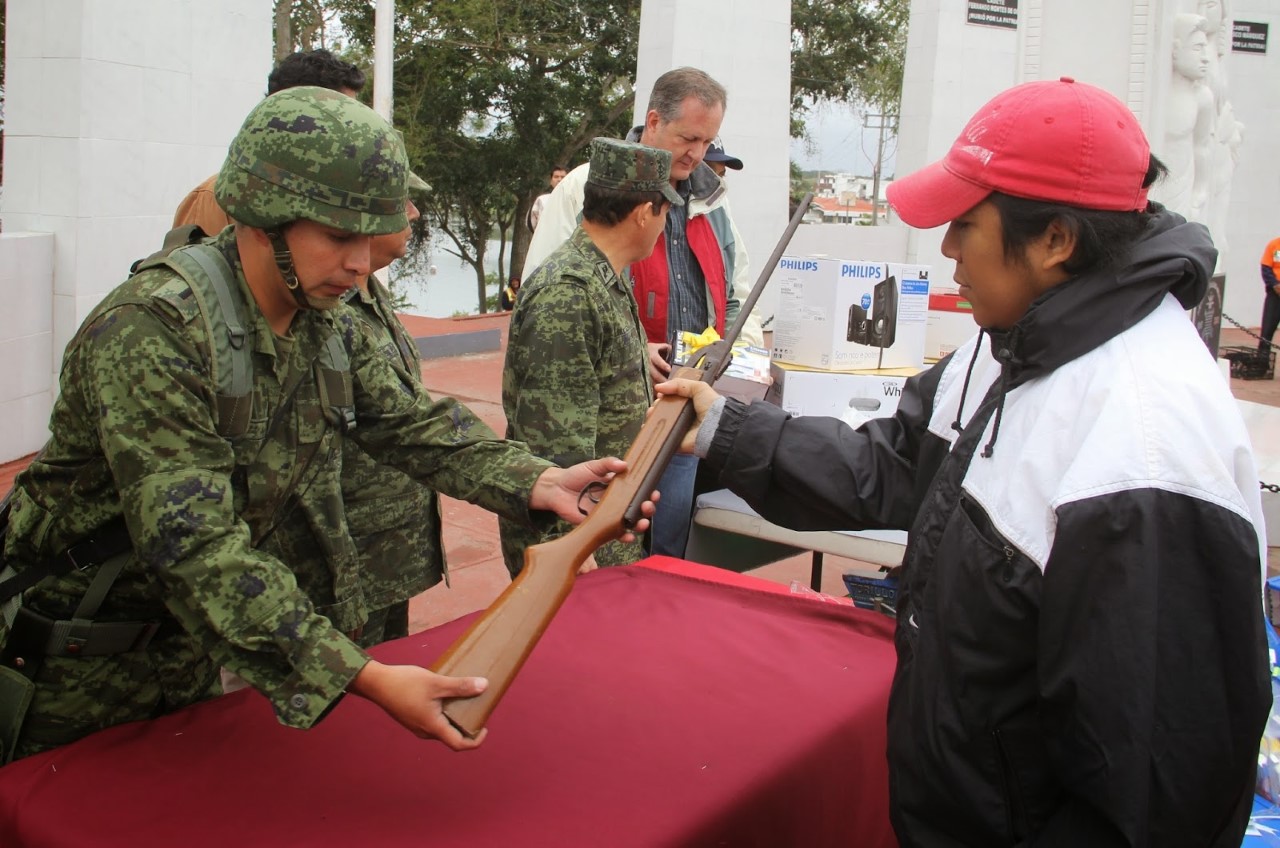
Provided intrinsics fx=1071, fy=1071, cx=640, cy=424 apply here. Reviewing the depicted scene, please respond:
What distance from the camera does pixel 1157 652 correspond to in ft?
4.10

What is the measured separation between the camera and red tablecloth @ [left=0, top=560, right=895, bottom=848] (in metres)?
1.56

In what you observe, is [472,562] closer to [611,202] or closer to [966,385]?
[611,202]

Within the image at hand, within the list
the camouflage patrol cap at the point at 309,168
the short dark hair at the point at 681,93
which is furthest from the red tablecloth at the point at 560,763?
the short dark hair at the point at 681,93

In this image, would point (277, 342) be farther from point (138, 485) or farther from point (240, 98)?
point (240, 98)

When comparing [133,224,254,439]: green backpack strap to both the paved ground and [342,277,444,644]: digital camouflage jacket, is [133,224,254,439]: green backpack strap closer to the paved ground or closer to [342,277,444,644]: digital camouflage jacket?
[342,277,444,644]: digital camouflage jacket

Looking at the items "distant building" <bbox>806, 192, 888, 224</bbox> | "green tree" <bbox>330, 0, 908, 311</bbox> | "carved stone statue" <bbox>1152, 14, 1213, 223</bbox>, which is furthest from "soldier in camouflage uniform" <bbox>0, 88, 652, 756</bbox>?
"distant building" <bbox>806, 192, 888, 224</bbox>

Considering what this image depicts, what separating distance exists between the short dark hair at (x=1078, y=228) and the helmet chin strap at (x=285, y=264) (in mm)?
1049

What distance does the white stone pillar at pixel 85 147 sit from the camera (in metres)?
5.42

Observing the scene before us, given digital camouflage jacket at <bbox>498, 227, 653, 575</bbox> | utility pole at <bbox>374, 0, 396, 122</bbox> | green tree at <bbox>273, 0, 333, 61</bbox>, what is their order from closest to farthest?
digital camouflage jacket at <bbox>498, 227, 653, 575</bbox>, utility pole at <bbox>374, 0, 396, 122</bbox>, green tree at <bbox>273, 0, 333, 61</bbox>

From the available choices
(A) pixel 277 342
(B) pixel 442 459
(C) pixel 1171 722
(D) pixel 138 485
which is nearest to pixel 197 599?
(D) pixel 138 485

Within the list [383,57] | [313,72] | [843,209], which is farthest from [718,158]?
[843,209]

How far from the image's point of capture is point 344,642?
5.05ft

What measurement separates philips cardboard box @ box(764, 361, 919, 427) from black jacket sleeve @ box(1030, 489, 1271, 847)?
2.77 metres

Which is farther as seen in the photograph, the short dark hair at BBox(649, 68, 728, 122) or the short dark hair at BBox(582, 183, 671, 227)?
the short dark hair at BBox(649, 68, 728, 122)
